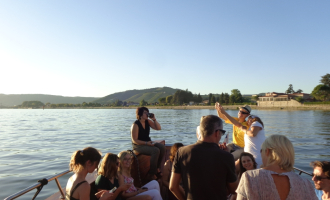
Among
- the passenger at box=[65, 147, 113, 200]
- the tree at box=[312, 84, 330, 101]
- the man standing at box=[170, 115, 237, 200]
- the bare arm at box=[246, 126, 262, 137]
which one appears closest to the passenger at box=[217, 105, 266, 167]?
the bare arm at box=[246, 126, 262, 137]

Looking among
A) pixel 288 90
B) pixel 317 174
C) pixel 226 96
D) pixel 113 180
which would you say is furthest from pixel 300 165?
pixel 288 90

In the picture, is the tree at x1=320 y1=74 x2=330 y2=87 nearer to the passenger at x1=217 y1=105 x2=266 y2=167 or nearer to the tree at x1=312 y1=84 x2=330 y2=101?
the tree at x1=312 y1=84 x2=330 y2=101

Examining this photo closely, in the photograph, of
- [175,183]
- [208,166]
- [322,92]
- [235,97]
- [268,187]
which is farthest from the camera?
[235,97]

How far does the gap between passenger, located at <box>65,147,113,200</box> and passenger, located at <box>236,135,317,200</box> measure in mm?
1576

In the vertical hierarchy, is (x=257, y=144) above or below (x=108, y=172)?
above

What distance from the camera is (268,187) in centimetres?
185

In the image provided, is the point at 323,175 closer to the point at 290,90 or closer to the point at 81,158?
the point at 81,158

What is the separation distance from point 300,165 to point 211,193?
9.39 meters

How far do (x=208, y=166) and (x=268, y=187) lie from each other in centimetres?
61

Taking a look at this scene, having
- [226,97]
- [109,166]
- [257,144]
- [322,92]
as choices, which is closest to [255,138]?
→ [257,144]

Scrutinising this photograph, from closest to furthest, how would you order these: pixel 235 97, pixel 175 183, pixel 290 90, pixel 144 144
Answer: pixel 175 183, pixel 144 144, pixel 235 97, pixel 290 90

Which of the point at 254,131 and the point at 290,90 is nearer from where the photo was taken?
the point at 254,131

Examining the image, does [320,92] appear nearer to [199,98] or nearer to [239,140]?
[199,98]

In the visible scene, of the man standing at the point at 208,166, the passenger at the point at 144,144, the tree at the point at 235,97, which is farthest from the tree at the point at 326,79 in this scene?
the man standing at the point at 208,166
